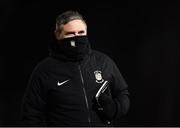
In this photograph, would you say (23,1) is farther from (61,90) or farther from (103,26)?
(61,90)

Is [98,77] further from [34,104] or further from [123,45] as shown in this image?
[123,45]

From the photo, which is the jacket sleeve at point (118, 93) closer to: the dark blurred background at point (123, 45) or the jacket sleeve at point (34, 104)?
the jacket sleeve at point (34, 104)

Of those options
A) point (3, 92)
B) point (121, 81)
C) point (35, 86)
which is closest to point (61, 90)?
point (35, 86)

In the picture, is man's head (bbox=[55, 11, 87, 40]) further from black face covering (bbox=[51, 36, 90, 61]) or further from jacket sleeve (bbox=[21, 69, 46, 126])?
jacket sleeve (bbox=[21, 69, 46, 126])

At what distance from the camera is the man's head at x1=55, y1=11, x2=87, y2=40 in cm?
351

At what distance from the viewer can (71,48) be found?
3.57m

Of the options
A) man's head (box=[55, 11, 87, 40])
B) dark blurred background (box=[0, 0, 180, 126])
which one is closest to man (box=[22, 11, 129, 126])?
man's head (box=[55, 11, 87, 40])

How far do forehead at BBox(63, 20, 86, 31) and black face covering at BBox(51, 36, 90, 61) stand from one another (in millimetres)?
70

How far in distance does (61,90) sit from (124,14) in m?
2.97

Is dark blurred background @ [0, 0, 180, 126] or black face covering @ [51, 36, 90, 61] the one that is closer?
black face covering @ [51, 36, 90, 61]

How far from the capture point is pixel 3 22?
260 inches

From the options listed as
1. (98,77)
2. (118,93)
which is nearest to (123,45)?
(118,93)

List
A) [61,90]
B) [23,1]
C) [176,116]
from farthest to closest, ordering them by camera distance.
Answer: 1. [23,1]
2. [176,116]
3. [61,90]

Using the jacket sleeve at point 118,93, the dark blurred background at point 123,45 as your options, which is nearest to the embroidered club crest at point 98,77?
the jacket sleeve at point 118,93
